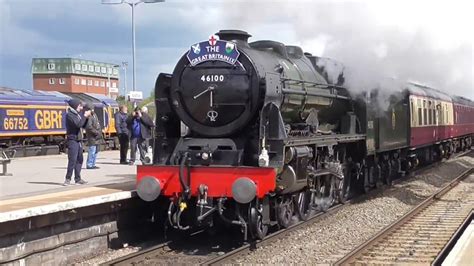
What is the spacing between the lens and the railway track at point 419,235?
23.1 ft

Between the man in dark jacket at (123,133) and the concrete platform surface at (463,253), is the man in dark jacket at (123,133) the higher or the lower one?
the higher one

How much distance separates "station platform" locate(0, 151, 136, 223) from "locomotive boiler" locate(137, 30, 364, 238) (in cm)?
79

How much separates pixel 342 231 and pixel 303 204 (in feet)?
2.59

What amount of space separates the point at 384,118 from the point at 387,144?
738 mm

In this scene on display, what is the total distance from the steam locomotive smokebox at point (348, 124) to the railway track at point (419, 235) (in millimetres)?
1931

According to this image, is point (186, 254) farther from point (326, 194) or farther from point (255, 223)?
point (326, 194)

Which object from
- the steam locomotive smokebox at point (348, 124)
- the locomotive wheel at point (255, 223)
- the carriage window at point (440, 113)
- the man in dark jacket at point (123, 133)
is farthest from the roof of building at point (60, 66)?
the locomotive wheel at point (255, 223)

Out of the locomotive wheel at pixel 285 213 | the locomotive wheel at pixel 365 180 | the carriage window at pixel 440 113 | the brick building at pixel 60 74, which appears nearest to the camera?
the locomotive wheel at pixel 285 213

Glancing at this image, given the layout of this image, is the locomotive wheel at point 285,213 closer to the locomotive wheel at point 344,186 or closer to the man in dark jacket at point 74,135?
the locomotive wheel at point 344,186

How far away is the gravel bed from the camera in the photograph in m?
7.15

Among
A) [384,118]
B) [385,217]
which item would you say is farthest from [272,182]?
[384,118]

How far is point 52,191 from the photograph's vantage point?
8719 millimetres

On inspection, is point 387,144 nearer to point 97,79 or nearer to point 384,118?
point 384,118

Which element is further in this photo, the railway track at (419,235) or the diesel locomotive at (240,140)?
the diesel locomotive at (240,140)
